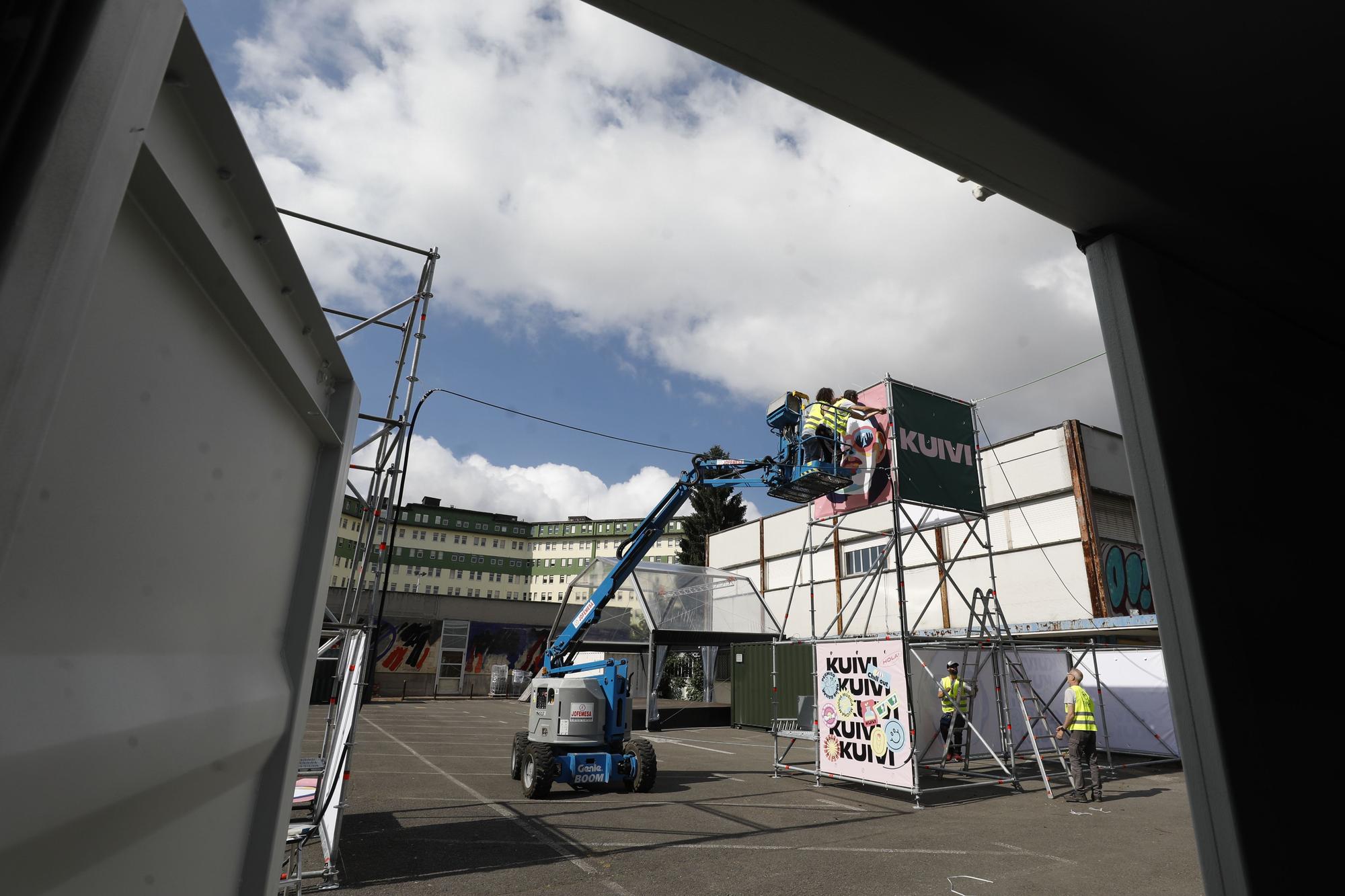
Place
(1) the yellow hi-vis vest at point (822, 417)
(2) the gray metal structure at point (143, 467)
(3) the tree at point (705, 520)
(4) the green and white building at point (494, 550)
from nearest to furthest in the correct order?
(2) the gray metal structure at point (143, 467) → (1) the yellow hi-vis vest at point (822, 417) → (3) the tree at point (705, 520) → (4) the green and white building at point (494, 550)

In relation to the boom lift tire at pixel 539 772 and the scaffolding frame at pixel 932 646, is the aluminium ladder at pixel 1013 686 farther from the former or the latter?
the boom lift tire at pixel 539 772

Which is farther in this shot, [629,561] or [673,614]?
[673,614]

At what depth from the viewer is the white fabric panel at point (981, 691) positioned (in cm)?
1196

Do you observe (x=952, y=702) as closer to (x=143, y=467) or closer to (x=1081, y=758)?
(x=1081, y=758)

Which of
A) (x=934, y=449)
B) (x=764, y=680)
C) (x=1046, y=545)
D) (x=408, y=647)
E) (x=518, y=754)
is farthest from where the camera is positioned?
(x=408, y=647)

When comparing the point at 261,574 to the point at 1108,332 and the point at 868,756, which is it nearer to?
the point at 1108,332

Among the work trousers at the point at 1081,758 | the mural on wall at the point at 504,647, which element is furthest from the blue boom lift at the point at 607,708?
the mural on wall at the point at 504,647

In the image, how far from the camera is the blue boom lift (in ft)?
33.0

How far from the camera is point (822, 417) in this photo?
419 inches

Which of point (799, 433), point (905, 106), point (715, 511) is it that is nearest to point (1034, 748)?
point (799, 433)

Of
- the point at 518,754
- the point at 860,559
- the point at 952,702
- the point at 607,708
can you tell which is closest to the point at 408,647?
the point at 860,559

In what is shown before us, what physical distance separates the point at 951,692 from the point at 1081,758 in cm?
189

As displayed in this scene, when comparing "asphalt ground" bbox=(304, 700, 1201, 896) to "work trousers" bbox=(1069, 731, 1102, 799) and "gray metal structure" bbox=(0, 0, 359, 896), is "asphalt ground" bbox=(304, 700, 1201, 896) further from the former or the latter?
"gray metal structure" bbox=(0, 0, 359, 896)

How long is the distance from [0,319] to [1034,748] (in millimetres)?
13068
